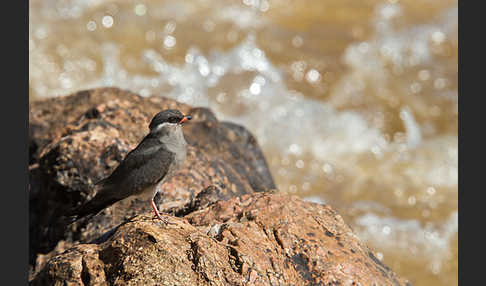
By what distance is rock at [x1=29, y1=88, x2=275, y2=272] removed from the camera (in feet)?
17.9

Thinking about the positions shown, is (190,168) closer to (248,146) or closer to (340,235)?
(248,146)

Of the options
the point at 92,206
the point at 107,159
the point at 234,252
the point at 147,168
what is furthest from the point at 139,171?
the point at 234,252

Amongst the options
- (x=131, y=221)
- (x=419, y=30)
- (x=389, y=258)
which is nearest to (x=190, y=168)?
(x=131, y=221)

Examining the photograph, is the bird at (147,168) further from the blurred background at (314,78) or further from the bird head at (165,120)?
the blurred background at (314,78)

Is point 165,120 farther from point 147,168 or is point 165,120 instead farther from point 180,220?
point 180,220

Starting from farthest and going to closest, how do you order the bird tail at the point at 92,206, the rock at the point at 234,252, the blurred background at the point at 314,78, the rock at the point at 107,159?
the blurred background at the point at 314,78
the rock at the point at 107,159
the bird tail at the point at 92,206
the rock at the point at 234,252

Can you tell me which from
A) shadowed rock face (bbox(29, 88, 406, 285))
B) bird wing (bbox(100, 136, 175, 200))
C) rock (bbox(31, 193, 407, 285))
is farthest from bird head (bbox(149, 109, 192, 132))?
rock (bbox(31, 193, 407, 285))

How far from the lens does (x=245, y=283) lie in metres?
3.71

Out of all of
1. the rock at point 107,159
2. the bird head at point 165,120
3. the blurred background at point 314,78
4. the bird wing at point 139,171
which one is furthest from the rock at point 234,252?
the blurred background at point 314,78

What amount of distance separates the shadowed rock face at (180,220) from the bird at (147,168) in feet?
1.04

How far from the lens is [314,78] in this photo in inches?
521

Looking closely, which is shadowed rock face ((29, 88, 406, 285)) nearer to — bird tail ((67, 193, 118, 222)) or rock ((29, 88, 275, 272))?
rock ((29, 88, 275, 272))

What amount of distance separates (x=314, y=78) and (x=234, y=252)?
32.1ft

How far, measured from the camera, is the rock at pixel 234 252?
3.64 metres
